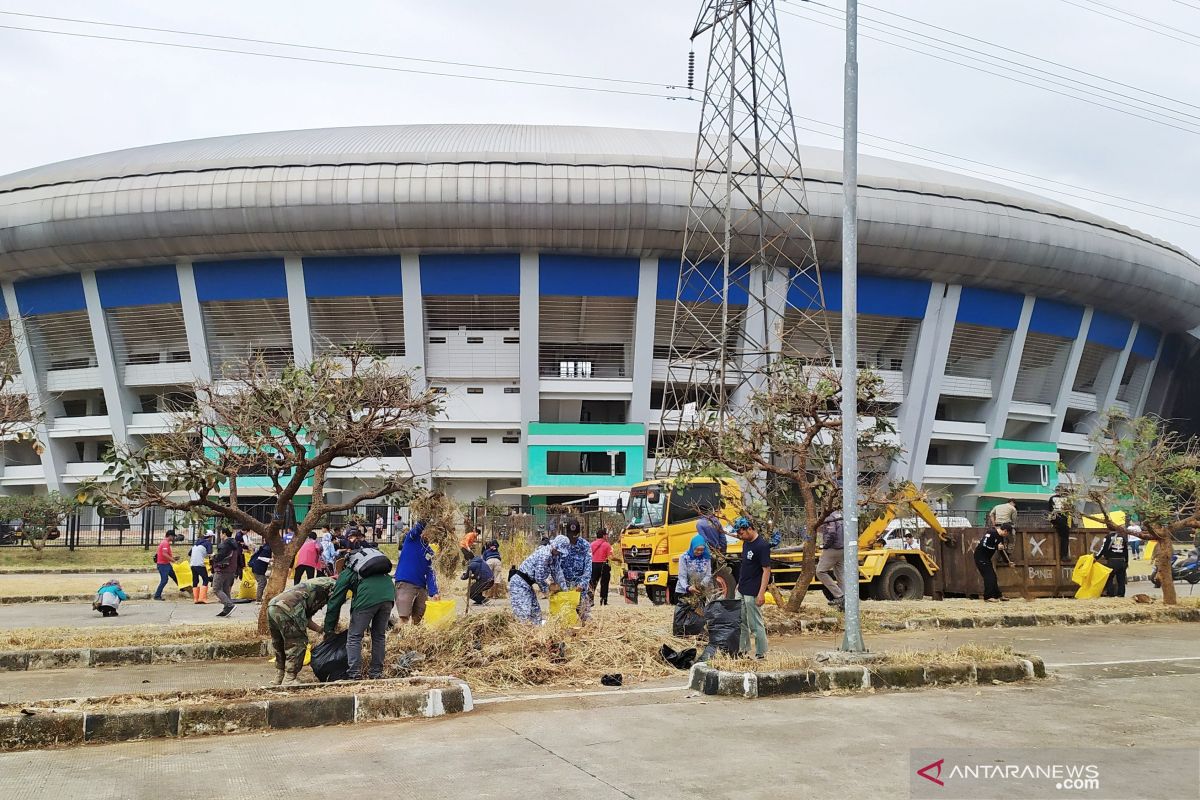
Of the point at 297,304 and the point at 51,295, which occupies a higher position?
the point at 51,295

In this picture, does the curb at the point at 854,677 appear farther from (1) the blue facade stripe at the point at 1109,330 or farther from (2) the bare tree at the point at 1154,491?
(1) the blue facade stripe at the point at 1109,330

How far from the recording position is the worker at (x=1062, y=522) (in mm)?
18734

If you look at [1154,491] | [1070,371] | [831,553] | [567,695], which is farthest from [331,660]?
[1070,371]

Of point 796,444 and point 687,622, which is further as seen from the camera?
point 796,444

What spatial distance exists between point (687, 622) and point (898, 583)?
28.4ft

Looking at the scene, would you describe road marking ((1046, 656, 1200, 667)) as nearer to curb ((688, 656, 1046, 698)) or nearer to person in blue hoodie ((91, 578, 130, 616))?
curb ((688, 656, 1046, 698))

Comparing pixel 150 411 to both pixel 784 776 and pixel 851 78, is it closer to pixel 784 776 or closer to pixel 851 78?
pixel 851 78

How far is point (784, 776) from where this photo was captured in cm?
573

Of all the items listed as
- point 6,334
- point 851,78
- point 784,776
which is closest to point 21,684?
point 784,776

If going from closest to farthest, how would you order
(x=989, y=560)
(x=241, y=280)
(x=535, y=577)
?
(x=535, y=577) → (x=989, y=560) → (x=241, y=280)

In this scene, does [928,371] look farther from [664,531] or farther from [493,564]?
[493,564]

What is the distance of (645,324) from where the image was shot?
43094mm

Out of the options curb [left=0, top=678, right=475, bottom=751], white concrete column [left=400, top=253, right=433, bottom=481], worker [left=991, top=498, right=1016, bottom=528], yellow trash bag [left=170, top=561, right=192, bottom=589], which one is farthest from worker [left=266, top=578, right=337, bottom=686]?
white concrete column [left=400, top=253, right=433, bottom=481]

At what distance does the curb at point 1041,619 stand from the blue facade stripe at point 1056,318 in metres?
35.4
